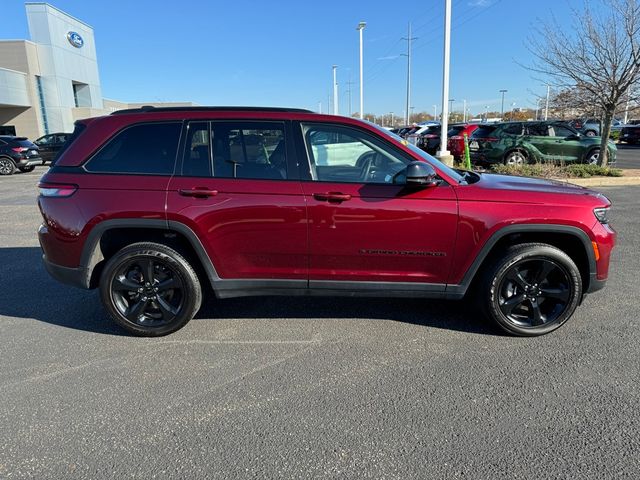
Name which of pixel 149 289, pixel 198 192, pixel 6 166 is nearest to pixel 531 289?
pixel 198 192

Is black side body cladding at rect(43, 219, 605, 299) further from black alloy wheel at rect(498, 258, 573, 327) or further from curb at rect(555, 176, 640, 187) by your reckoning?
curb at rect(555, 176, 640, 187)

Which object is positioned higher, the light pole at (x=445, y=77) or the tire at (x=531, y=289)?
the light pole at (x=445, y=77)

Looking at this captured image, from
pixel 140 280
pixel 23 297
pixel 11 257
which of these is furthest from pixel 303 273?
pixel 11 257

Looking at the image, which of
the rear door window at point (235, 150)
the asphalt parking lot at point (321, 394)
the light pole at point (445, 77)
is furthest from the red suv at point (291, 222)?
the light pole at point (445, 77)

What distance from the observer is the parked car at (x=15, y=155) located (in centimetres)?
1802

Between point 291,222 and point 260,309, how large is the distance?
1187 mm

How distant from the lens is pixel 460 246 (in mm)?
3371

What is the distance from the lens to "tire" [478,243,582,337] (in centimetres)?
342

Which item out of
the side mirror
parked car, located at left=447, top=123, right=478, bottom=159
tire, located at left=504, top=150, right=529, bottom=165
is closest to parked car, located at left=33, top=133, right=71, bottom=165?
parked car, located at left=447, top=123, right=478, bottom=159

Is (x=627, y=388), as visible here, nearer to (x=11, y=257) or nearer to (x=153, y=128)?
(x=153, y=128)

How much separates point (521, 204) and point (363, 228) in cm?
123

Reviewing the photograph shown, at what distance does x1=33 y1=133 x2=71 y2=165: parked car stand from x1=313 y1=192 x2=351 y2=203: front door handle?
74.1ft

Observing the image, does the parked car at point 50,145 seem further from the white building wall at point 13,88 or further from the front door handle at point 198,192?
the front door handle at point 198,192

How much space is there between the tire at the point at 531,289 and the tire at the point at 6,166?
20802mm
